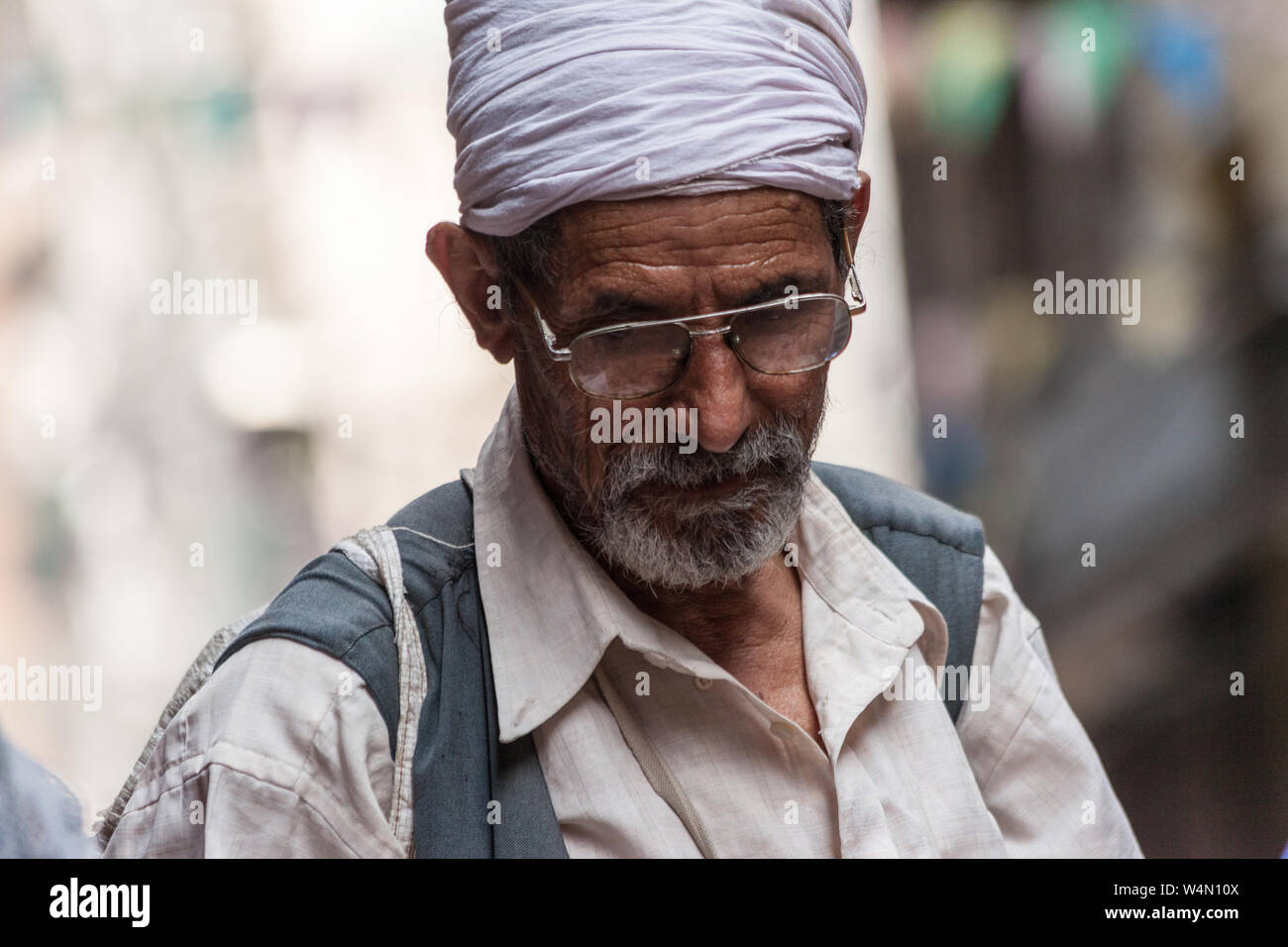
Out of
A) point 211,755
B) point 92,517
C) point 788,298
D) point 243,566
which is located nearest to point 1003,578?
point 788,298

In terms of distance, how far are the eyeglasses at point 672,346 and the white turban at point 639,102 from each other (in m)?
0.13

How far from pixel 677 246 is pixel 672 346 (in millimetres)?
104

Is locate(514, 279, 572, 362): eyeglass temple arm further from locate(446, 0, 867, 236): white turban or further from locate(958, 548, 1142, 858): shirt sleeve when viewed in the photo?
locate(958, 548, 1142, 858): shirt sleeve

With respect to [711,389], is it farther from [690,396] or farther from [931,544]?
[931,544]

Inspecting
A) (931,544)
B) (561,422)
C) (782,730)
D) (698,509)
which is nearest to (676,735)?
(782,730)

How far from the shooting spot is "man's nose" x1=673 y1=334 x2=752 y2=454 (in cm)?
132

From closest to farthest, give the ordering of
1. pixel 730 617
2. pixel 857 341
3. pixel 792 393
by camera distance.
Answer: pixel 792 393
pixel 730 617
pixel 857 341

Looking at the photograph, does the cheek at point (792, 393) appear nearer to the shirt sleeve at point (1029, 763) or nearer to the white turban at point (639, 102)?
the white turban at point (639, 102)

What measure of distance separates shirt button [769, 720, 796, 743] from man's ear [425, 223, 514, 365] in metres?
0.53

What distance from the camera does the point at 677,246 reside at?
A: 1295mm

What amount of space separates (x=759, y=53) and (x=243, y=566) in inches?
67.0

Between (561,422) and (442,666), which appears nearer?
(442,666)

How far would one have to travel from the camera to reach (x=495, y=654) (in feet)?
4.38

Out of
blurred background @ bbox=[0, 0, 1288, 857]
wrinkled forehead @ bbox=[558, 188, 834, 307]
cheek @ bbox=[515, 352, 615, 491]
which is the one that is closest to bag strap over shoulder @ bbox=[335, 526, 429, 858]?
cheek @ bbox=[515, 352, 615, 491]
